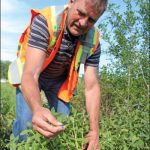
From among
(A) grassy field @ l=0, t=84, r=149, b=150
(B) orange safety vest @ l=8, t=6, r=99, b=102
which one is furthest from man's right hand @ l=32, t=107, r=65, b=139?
(B) orange safety vest @ l=8, t=6, r=99, b=102

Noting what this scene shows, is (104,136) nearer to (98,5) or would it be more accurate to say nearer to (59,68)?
(59,68)

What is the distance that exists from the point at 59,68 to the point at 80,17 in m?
0.74

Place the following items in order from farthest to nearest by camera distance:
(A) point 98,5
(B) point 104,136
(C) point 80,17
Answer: (B) point 104,136 < (C) point 80,17 < (A) point 98,5

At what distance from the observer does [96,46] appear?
395cm

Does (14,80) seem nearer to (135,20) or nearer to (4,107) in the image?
Answer: (135,20)

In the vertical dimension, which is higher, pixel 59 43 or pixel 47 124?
pixel 59 43

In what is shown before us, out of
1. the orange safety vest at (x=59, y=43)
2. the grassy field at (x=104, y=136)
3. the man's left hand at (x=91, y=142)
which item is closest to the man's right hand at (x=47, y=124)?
the grassy field at (x=104, y=136)

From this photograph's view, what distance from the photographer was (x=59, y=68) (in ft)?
13.0

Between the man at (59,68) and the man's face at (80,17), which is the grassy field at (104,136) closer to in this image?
the man at (59,68)

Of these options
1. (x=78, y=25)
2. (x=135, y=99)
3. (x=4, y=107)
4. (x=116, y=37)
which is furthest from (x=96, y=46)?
(x=4, y=107)

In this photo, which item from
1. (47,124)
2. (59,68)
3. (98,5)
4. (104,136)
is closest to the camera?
(47,124)

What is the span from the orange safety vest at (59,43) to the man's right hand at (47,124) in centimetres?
106

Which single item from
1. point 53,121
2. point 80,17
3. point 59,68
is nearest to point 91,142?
point 59,68

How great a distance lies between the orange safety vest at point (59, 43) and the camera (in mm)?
3512
